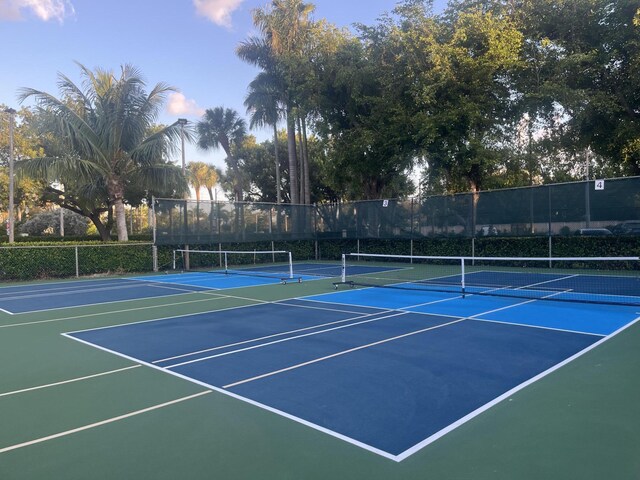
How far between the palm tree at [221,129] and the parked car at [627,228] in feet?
86.4

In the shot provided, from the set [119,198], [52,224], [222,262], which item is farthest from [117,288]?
[52,224]

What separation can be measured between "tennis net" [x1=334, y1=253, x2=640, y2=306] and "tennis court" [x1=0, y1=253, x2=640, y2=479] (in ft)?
4.50

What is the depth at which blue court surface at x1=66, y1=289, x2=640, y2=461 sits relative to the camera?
472 cm

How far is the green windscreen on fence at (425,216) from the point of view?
59.0 feet

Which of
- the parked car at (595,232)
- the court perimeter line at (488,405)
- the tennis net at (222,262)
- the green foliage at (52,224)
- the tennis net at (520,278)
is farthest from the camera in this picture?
the green foliage at (52,224)

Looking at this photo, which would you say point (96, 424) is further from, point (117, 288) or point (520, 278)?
point (520, 278)

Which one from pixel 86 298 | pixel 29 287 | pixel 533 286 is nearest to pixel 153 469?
pixel 86 298

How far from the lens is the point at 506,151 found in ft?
74.5

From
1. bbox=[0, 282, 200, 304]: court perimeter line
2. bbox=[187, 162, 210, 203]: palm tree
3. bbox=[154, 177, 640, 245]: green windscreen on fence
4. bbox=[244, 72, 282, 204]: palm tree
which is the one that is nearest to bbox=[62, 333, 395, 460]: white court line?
bbox=[0, 282, 200, 304]: court perimeter line

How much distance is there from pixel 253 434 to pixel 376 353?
9.69ft

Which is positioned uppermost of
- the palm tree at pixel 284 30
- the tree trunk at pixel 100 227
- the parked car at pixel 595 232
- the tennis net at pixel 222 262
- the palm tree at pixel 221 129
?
the palm tree at pixel 284 30

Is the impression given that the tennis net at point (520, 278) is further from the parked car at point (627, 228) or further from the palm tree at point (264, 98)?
the palm tree at point (264, 98)

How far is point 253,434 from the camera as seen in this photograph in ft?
14.1

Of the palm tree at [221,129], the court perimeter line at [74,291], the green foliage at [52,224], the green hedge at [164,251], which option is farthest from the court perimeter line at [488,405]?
the green foliage at [52,224]
